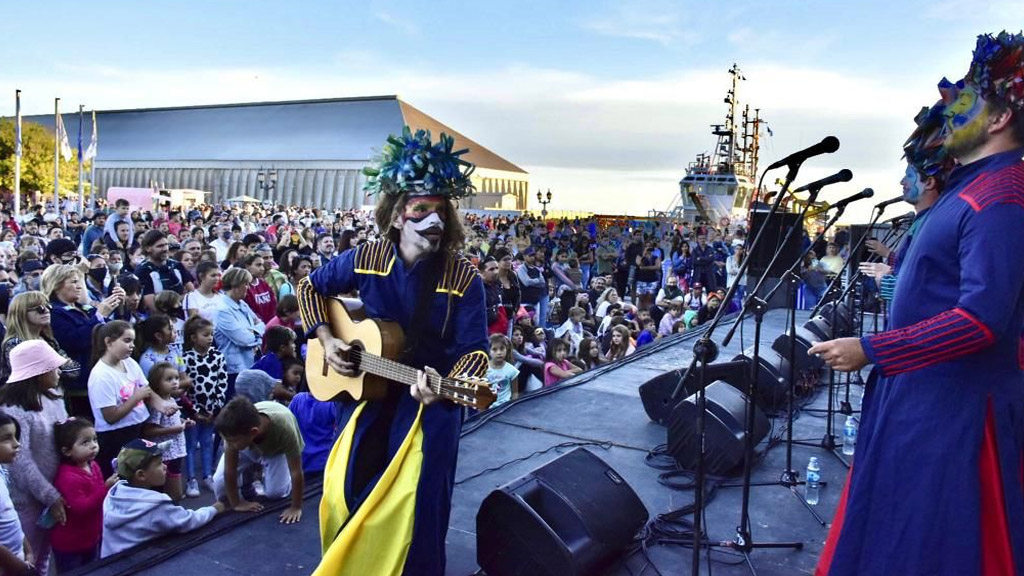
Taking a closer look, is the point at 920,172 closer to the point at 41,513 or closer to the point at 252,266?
the point at 41,513

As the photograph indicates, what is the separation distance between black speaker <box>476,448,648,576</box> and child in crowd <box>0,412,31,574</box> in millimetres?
2180

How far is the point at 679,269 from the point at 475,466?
1180 cm

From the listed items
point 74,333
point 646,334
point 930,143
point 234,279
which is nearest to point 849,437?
point 930,143

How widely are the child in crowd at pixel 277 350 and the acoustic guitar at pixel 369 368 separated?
9.28 ft

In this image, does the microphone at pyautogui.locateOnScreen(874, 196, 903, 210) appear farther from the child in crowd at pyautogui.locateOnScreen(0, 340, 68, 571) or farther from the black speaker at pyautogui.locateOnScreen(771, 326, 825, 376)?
the child in crowd at pyautogui.locateOnScreen(0, 340, 68, 571)

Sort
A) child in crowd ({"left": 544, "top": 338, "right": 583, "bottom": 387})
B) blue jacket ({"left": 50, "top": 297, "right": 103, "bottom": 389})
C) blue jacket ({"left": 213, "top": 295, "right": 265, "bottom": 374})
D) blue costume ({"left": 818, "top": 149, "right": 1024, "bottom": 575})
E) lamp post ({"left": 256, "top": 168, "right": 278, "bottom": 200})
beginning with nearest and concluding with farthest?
blue costume ({"left": 818, "top": 149, "right": 1024, "bottom": 575}), blue jacket ({"left": 50, "top": 297, "right": 103, "bottom": 389}), blue jacket ({"left": 213, "top": 295, "right": 265, "bottom": 374}), child in crowd ({"left": 544, "top": 338, "right": 583, "bottom": 387}), lamp post ({"left": 256, "top": 168, "right": 278, "bottom": 200})

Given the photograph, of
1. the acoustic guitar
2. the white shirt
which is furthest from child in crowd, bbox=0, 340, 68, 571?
the acoustic guitar

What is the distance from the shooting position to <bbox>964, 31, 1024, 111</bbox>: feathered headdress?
8.33 feet

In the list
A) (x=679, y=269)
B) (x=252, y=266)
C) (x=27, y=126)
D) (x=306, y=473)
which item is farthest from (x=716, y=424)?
(x=27, y=126)

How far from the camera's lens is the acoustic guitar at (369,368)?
3.19 m

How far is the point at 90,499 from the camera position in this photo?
4.35 m

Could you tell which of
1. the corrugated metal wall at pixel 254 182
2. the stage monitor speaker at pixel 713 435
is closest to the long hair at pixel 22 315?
the stage monitor speaker at pixel 713 435

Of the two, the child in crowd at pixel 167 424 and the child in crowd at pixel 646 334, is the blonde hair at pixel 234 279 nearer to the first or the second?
the child in crowd at pixel 167 424

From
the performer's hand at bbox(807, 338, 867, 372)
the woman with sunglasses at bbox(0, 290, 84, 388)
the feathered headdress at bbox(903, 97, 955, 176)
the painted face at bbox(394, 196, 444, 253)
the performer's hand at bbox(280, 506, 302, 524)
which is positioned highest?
the feathered headdress at bbox(903, 97, 955, 176)
